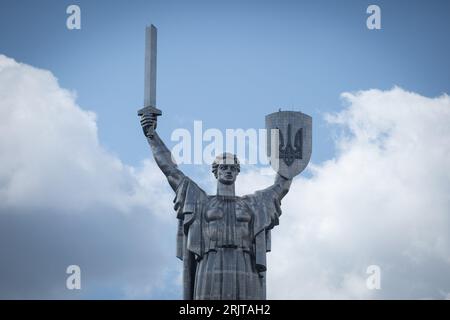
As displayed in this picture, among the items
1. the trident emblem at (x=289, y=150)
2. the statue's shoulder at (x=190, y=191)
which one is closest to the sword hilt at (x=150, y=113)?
the statue's shoulder at (x=190, y=191)

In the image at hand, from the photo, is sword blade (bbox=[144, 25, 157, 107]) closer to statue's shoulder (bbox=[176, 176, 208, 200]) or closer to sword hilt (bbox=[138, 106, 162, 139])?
sword hilt (bbox=[138, 106, 162, 139])

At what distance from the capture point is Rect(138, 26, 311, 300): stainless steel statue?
5581 cm

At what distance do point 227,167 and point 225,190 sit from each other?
33.2 inches

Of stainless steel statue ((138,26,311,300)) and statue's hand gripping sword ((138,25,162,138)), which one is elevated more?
statue's hand gripping sword ((138,25,162,138))

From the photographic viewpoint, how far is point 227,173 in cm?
5700

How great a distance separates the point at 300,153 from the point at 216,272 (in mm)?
5658

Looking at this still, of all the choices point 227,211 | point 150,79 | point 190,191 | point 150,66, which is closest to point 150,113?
point 150,79

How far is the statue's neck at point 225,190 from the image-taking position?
57.2 m

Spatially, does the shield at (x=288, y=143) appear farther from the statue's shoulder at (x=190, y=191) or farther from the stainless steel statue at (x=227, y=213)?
the statue's shoulder at (x=190, y=191)

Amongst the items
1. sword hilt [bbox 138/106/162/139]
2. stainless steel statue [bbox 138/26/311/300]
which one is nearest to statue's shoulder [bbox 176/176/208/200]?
stainless steel statue [bbox 138/26/311/300]

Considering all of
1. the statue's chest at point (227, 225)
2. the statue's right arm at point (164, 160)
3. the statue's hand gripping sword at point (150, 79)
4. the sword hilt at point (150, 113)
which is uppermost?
the statue's hand gripping sword at point (150, 79)

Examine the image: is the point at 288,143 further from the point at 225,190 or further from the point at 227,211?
the point at 227,211
